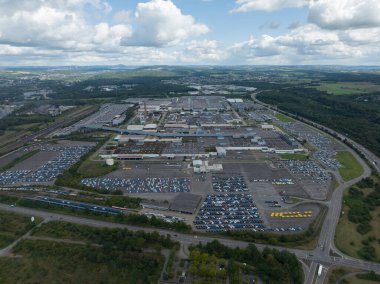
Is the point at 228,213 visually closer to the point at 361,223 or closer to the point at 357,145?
the point at 361,223

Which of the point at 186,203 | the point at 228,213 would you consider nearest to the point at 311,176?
the point at 228,213

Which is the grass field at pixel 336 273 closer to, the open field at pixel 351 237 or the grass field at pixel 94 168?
the open field at pixel 351 237

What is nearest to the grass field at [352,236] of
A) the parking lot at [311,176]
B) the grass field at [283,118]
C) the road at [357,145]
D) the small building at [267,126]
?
the parking lot at [311,176]

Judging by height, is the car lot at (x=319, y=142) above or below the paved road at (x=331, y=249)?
above

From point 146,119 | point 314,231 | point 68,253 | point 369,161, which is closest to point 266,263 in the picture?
point 314,231

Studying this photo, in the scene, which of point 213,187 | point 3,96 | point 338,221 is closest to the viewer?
point 338,221

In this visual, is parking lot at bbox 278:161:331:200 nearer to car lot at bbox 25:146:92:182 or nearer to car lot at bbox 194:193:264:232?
car lot at bbox 194:193:264:232

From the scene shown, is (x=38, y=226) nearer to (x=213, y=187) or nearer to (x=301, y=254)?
(x=213, y=187)
